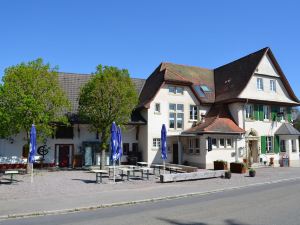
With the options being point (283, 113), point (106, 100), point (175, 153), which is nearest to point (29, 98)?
point (106, 100)

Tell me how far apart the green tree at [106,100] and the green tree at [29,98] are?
1995 millimetres

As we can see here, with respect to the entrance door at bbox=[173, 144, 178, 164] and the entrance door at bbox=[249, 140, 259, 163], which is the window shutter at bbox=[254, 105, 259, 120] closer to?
the entrance door at bbox=[249, 140, 259, 163]

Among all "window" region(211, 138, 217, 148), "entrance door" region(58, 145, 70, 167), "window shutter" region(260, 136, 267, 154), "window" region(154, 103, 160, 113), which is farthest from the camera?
"window shutter" region(260, 136, 267, 154)

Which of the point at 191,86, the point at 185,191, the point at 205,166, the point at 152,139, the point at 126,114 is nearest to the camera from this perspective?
the point at 185,191

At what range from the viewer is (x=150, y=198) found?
1325 cm

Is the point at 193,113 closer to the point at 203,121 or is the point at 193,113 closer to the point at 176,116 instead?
the point at 203,121

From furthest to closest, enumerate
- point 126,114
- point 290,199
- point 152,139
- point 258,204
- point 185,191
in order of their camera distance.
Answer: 1. point 152,139
2. point 126,114
3. point 185,191
4. point 290,199
5. point 258,204

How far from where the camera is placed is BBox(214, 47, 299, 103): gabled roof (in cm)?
3144

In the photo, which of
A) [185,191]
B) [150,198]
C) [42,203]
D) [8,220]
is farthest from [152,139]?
[8,220]

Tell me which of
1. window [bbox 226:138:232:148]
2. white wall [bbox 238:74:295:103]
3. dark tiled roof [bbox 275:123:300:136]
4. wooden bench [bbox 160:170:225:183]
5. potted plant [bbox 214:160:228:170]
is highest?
white wall [bbox 238:74:295:103]

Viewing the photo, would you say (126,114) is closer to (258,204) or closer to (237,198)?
(237,198)

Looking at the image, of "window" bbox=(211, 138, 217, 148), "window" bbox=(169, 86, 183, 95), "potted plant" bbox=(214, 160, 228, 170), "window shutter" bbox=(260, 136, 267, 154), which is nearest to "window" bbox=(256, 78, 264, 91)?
"window shutter" bbox=(260, 136, 267, 154)

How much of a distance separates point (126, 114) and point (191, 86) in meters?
9.01

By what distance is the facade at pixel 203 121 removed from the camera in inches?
1108
